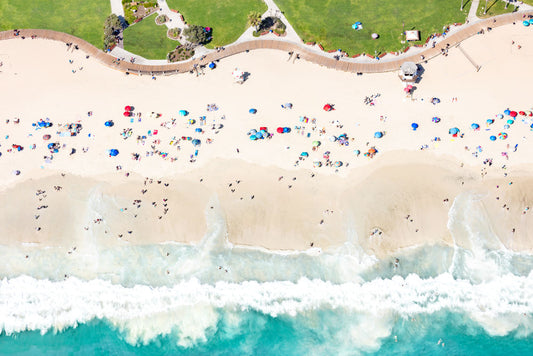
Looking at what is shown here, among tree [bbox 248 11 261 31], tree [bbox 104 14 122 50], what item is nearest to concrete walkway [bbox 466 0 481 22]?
tree [bbox 248 11 261 31]

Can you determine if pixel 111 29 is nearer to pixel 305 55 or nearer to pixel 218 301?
pixel 305 55

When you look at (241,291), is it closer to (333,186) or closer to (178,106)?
(333,186)

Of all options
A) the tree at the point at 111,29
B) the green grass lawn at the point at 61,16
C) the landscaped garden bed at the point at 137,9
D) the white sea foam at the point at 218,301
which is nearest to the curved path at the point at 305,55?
the tree at the point at 111,29

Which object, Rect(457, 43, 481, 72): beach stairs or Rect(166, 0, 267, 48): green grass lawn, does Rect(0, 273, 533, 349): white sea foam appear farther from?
Rect(166, 0, 267, 48): green grass lawn

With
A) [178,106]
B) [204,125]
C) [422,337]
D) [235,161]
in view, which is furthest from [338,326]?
[178,106]

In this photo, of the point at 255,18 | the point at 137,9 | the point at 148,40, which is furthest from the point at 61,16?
the point at 255,18

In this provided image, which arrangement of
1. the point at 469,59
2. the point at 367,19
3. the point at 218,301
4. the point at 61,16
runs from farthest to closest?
the point at 61,16 → the point at 367,19 → the point at 469,59 → the point at 218,301
